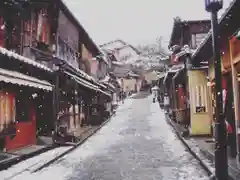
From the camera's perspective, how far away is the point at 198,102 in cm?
1923

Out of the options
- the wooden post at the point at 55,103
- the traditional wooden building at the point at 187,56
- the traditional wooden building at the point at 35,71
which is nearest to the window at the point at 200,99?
the traditional wooden building at the point at 187,56

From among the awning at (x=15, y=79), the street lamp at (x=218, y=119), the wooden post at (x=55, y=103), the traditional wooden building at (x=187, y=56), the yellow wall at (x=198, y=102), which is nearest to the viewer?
the street lamp at (x=218, y=119)

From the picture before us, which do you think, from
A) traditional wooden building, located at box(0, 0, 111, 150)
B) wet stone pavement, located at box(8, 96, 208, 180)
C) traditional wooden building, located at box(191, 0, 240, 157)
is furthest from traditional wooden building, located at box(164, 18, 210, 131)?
traditional wooden building, located at box(0, 0, 111, 150)

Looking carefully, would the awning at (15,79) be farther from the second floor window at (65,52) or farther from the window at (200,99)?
the window at (200,99)

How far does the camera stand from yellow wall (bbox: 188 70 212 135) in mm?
18844

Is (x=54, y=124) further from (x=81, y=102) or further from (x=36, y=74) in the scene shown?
(x=81, y=102)

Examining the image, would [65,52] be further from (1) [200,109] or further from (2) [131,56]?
(2) [131,56]

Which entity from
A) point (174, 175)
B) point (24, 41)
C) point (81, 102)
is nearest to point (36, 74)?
point (24, 41)

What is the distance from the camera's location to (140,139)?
63.9ft

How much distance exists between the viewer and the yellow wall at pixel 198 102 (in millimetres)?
18844

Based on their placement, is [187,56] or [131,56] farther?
[131,56]

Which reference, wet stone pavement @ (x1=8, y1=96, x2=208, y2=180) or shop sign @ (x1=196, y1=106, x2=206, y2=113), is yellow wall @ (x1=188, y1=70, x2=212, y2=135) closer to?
shop sign @ (x1=196, y1=106, x2=206, y2=113)

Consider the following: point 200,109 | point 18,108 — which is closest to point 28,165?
point 18,108

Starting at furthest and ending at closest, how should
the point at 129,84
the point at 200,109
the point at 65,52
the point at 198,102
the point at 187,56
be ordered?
the point at 129,84, the point at 65,52, the point at 198,102, the point at 200,109, the point at 187,56
